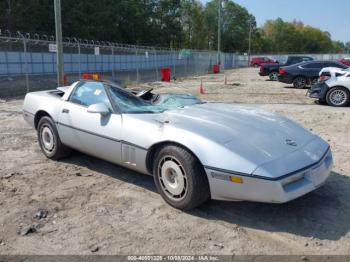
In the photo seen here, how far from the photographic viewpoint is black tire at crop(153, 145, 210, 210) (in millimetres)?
4059

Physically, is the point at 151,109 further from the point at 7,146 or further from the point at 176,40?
the point at 176,40

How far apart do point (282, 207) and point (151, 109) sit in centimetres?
191

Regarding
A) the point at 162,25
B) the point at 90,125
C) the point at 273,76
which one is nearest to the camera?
the point at 90,125

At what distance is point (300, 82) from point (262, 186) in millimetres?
17019

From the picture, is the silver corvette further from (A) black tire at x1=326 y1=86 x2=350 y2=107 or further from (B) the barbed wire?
(B) the barbed wire

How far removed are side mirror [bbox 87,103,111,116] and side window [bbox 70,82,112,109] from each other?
0.09 meters

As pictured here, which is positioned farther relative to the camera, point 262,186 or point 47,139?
point 47,139

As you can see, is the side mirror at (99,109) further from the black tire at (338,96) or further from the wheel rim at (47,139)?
the black tire at (338,96)

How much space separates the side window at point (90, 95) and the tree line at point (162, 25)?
40.9m

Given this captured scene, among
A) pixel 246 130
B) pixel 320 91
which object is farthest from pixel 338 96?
pixel 246 130

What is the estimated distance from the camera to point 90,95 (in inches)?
216

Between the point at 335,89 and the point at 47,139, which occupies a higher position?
the point at 335,89

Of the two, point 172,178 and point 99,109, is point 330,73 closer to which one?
point 99,109

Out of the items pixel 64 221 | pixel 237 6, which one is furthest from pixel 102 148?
pixel 237 6
